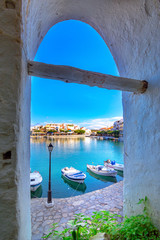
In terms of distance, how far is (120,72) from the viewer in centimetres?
230

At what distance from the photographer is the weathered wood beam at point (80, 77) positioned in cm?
115

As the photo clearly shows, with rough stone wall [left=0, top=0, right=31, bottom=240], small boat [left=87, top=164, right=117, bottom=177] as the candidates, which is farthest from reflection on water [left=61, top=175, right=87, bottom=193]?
rough stone wall [left=0, top=0, right=31, bottom=240]

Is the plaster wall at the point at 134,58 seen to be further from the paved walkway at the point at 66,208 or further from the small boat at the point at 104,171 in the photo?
the small boat at the point at 104,171

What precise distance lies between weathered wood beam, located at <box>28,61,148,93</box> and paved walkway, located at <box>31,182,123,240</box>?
9.92 ft

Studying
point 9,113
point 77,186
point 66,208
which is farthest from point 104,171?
point 9,113

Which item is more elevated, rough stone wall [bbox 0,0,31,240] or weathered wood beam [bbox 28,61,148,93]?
weathered wood beam [bbox 28,61,148,93]

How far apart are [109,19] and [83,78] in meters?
1.54

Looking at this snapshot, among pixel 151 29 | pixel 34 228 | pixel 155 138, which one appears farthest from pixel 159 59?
pixel 34 228

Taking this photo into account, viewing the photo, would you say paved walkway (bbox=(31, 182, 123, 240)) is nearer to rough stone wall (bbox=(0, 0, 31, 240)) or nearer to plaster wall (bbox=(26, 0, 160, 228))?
plaster wall (bbox=(26, 0, 160, 228))

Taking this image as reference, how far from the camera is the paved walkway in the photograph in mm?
2752

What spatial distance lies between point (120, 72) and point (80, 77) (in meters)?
1.32

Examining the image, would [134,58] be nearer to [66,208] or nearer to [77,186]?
[66,208]

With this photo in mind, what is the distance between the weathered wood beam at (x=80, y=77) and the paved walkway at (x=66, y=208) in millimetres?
3022

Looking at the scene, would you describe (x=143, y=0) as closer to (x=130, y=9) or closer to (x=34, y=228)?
(x=130, y=9)
